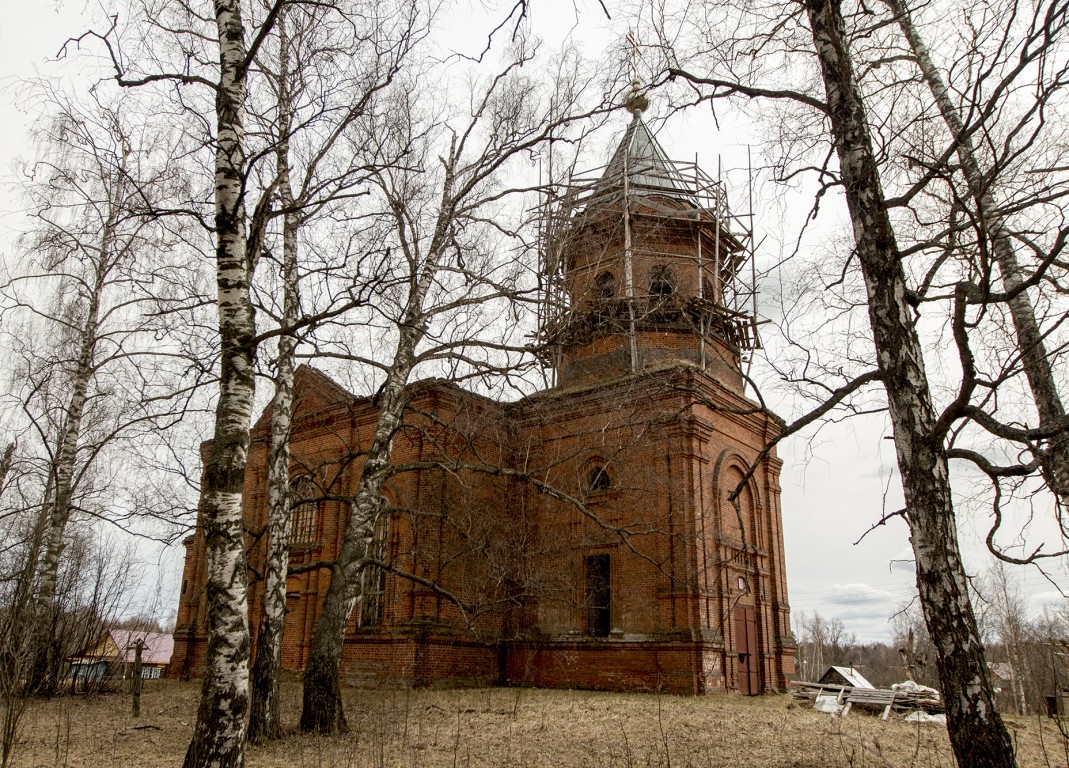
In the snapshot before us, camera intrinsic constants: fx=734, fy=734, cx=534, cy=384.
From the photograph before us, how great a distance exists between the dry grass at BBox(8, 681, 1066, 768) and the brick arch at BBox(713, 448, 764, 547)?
4.18m

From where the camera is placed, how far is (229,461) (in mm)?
5383

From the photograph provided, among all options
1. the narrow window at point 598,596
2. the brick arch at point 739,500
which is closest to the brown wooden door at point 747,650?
the brick arch at point 739,500

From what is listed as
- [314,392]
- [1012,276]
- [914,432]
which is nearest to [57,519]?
[314,392]

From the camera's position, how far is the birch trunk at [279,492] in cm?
849

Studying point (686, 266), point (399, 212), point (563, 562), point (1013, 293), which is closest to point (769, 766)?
point (1013, 293)

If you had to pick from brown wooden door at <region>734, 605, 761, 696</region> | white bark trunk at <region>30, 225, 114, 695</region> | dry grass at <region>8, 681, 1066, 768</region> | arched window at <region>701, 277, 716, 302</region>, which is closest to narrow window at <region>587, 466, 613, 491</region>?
brown wooden door at <region>734, 605, 761, 696</region>

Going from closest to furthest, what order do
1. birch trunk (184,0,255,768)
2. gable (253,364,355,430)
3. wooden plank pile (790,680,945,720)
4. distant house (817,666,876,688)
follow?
birch trunk (184,0,255,768) < wooden plank pile (790,680,945,720) < distant house (817,666,876,688) < gable (253,364,355,430)

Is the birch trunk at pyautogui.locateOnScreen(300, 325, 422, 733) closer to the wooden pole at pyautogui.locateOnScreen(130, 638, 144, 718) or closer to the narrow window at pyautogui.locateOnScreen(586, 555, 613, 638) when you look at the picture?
the wooden pole at pyautogui.locateOnScreen(130, 638, 144, 718)

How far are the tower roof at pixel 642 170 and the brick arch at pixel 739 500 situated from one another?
6320 mm

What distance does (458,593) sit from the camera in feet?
54.2

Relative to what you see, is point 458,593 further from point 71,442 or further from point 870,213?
point 870,213

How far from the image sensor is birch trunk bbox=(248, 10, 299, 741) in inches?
334

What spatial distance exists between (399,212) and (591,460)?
889cm

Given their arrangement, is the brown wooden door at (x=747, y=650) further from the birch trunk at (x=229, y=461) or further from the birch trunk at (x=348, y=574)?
the birch trunk at (x=229, y=461)
